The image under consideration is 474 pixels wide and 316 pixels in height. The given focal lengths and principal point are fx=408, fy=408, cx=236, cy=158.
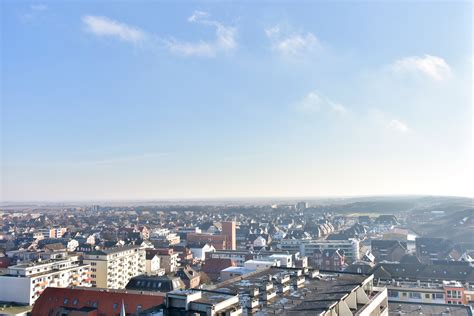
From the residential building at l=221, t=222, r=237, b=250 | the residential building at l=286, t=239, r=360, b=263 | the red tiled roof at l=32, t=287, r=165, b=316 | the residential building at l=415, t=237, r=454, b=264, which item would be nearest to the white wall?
the red tiled roof at l=32, t=287, r=165, b=316

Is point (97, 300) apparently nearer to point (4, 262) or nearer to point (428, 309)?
point (428, 309)

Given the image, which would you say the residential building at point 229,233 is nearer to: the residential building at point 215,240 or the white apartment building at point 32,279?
the residential building at point 215,240

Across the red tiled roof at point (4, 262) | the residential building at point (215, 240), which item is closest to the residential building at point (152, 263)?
the red tiled roof at point (4, 262)

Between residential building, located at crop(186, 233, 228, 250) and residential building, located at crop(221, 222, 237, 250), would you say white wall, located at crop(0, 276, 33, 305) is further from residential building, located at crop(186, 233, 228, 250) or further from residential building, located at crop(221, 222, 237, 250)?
residential building, located at crop(221, 222, 237, 250)

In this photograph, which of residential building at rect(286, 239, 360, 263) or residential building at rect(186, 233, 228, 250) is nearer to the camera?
residential building at rect(286, 239, 360, 263)

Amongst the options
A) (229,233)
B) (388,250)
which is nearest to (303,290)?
(388,250)
